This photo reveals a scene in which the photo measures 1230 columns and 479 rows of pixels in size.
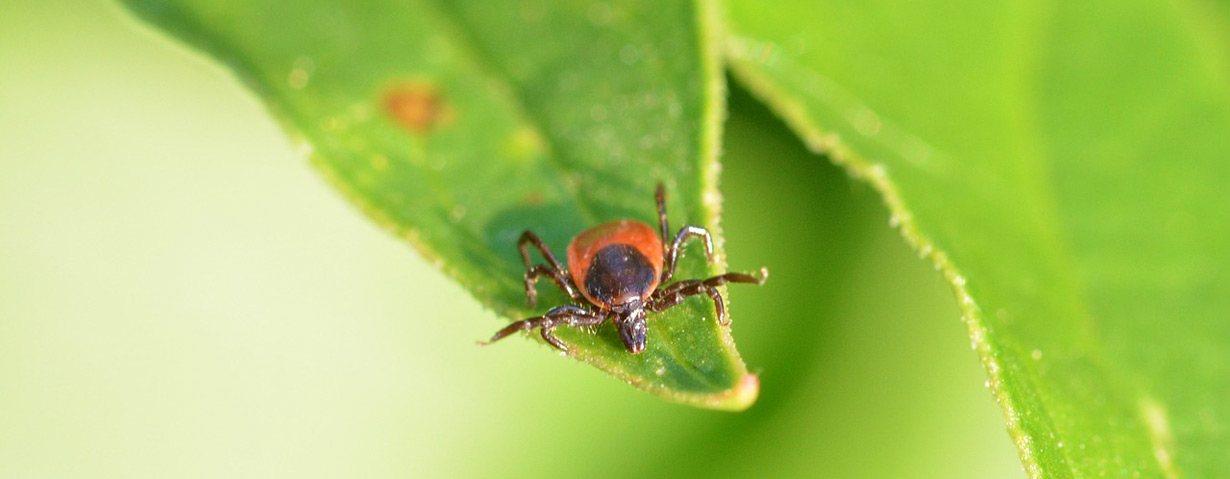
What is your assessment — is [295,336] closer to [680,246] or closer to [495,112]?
[495,112]

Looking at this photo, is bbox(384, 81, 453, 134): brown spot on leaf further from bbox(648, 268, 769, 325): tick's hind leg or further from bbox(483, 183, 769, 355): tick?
bbox(648, 268, 769, 325): tick's hind leg

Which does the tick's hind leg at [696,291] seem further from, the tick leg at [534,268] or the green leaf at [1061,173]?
the green leaf at [1061,173]

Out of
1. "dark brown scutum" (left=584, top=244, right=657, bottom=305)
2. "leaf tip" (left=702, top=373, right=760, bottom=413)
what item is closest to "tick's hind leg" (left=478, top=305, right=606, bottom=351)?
"dark brown scutum" (left=584, top=244, right=657, bottom=305)

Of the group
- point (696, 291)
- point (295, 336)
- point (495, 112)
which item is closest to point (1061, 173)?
point (696, 291)

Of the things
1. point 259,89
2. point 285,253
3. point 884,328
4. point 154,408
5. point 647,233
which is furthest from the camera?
point 884,328

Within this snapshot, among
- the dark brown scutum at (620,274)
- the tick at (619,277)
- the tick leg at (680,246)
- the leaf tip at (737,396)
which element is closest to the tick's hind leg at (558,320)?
the tick at (619,277)

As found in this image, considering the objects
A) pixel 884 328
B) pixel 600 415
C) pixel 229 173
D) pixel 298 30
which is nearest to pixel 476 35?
pixel 298 30

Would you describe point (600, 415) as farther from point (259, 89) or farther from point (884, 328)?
point (259, 89)
